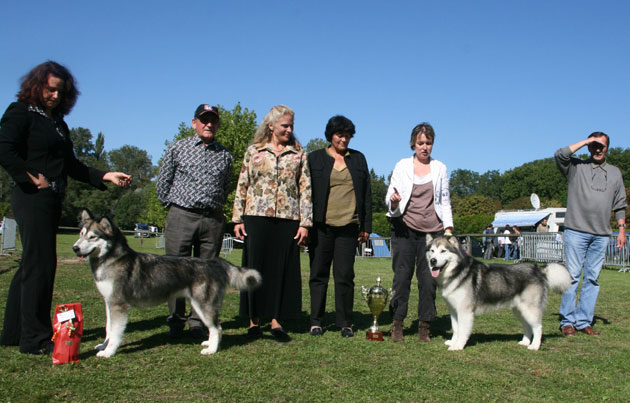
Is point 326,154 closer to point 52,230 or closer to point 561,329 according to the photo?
point 52,230

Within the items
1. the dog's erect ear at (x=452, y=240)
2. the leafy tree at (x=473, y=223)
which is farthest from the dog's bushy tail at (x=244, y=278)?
the leafy tree at (x=473, y=223)

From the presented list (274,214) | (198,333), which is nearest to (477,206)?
(274,214)

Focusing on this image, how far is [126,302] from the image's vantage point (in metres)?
4.33

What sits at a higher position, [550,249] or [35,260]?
[550,249]

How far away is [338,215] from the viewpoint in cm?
535

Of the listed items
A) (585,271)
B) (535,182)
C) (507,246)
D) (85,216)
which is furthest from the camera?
(535,182)

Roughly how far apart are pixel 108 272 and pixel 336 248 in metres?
2.45

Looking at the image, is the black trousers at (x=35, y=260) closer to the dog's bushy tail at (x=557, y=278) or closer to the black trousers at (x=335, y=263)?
the black trousers at (x=335, y=263)

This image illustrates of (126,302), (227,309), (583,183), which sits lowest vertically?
(227,309)

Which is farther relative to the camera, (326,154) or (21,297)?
(326,154)

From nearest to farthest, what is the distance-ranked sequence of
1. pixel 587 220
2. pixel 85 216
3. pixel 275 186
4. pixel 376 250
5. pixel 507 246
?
pixel 85 216 → pixel 275 186 → pixel 587 220 → pixel 507 246 → pixel 376 250

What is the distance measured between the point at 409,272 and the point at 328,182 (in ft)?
4.63

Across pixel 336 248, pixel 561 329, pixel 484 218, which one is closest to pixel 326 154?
pixel 336 248

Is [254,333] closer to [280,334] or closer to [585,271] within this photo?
Result: [280,334]
